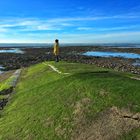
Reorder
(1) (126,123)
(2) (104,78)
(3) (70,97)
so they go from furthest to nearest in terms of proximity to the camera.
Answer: (2) (104,78)
(3) (70,97)
(1) (126,123)

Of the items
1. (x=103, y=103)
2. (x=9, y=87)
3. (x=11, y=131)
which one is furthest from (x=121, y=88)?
(x=9, y=87)

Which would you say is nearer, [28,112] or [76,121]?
[76,121]

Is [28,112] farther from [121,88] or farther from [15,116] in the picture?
[121,88]

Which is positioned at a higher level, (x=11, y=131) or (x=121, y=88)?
(x=121, y=88)

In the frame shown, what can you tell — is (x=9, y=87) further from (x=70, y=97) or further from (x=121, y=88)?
(x=121, y=88)

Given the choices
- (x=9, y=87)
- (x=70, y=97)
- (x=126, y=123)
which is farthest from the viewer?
(x=9, y=87)

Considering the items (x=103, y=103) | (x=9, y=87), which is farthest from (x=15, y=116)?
(x=9, y=87)
